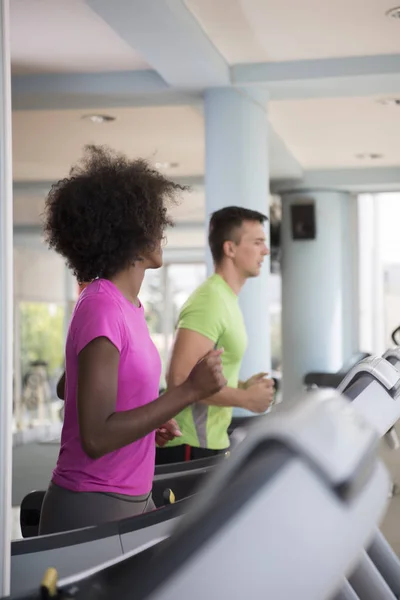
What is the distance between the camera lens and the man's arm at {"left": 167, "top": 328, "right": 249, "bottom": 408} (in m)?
2.72

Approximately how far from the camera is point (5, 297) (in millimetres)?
1527

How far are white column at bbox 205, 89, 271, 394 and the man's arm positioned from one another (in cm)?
251

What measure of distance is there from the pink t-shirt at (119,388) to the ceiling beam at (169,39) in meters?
2.45

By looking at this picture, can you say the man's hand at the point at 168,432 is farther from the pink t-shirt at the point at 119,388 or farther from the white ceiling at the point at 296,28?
the white ceiling at the point at 296,28

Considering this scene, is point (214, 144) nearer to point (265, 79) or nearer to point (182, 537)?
point (265, 79)

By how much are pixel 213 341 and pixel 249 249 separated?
58cm

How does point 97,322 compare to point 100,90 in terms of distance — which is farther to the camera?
point 100,90

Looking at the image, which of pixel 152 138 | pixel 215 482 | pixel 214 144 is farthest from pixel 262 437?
pixel 152 138

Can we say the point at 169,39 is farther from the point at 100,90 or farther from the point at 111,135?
the point at 111,135

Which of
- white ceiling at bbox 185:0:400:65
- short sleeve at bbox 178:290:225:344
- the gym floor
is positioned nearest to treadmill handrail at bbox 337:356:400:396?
short sleeve at bbox 178:290:225:344

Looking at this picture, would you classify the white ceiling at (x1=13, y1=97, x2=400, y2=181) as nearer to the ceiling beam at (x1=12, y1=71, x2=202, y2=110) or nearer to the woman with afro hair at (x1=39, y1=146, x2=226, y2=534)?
the ceiling beam at (x1=12, y1=71, x2=202, y2=110)

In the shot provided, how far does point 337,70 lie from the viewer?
17.5 ft

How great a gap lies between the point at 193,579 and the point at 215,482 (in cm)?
8

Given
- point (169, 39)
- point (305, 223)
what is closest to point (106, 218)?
point (169, 39)
